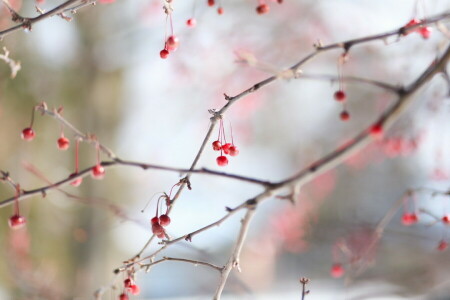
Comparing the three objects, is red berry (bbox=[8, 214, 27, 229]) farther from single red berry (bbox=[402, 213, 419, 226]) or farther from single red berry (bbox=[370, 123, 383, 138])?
single red berry (bbox=[402, 213, 419, 226])

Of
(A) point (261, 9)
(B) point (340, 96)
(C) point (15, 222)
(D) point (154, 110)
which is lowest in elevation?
(C) point (15, 222)

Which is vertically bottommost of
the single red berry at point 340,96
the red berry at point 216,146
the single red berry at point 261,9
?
the single red berry at point 340,96

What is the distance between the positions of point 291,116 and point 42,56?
99.0 inches

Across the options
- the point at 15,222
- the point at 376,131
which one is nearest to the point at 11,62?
the point at 15,222

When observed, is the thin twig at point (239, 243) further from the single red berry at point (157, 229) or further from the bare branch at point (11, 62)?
the bare branch at point (11, 62)

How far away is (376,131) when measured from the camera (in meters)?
0.64

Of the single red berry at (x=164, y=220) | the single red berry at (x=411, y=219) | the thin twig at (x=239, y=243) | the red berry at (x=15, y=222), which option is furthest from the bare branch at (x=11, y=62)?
the single red berry at (x=411, y=219)

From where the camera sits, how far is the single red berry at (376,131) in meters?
0.64

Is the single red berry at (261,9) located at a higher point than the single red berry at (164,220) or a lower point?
higher

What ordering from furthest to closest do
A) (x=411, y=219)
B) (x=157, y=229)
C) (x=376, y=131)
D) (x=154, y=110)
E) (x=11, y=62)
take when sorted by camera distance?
(x=154, y=110), (x=411, y=219), (x=11, y=62), (x=157, y=229), (x=376, y=131)

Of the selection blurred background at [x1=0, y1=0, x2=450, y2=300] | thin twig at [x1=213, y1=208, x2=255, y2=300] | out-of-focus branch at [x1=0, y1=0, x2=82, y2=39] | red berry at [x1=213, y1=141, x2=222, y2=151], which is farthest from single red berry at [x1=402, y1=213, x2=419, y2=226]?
out-of-focus branch at [x1=0, y1=0, x2=82, y2=39]

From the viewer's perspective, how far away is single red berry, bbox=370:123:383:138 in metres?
0.64

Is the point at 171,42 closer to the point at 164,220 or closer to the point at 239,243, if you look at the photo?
the point at 164,220

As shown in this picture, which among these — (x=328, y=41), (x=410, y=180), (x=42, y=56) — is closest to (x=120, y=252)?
(x=42, y=56)
